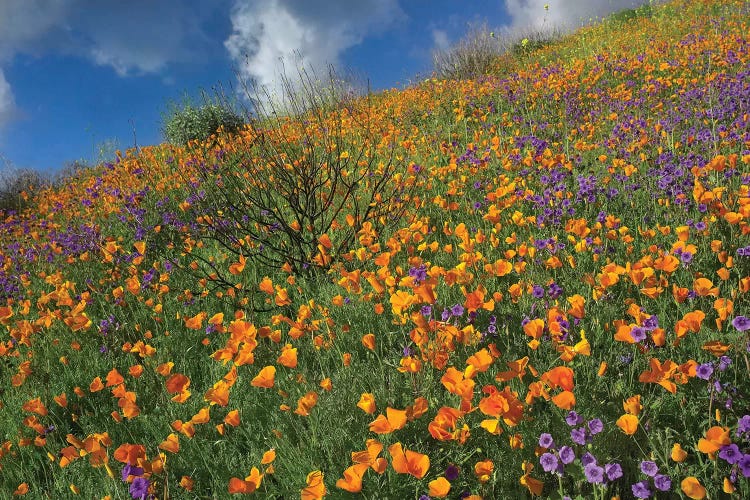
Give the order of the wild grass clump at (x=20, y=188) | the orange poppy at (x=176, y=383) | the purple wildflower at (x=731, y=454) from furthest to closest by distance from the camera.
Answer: the wild grass clump at (x=20, y=188), the orange poppy at (x=176, y=383), the purple wildflower at (x=731, y=454)

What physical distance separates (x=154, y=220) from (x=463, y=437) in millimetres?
5474

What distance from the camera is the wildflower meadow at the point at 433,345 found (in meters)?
1.73

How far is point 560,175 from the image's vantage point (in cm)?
416

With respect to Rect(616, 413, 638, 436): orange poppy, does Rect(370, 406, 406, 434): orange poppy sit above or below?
above

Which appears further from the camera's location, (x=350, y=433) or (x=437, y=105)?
(x=437, y=105)

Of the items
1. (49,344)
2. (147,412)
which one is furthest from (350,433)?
(49,344)

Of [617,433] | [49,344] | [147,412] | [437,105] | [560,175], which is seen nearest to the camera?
[617,433]

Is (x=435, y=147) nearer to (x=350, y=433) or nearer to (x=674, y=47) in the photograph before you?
(x=350, y=433)

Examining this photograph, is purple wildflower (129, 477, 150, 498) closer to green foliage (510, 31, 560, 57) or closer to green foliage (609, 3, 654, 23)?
green foliage (510, 31, 560, 57)

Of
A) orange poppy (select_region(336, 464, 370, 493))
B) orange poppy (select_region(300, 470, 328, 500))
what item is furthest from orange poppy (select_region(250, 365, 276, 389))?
orange poppy (select_region(336, 464, 370, 493))

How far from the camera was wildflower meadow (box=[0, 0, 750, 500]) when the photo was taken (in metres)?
1.73

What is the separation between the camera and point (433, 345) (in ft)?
7.23

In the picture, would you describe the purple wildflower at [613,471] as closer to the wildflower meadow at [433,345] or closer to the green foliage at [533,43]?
the wildflower meadow at [433,345]

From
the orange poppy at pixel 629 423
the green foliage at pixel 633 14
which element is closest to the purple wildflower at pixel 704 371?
the orange poppy at pixel 629 423
